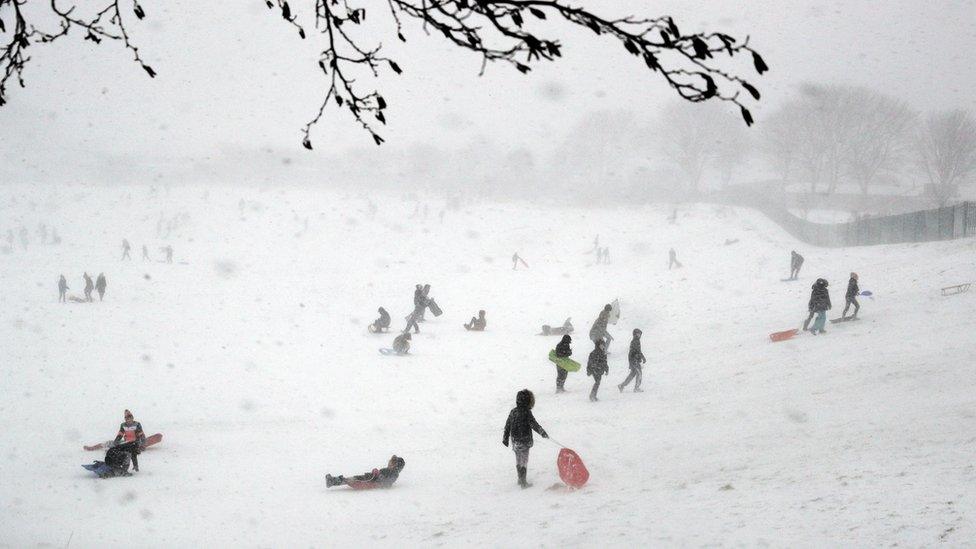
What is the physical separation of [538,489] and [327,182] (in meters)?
75.5

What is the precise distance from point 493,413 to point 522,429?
490 cm

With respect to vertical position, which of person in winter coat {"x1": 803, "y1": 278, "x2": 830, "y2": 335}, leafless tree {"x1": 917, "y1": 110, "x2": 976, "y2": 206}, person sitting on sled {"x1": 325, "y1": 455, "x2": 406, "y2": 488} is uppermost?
leafless tree {"x1": 917, "y1": 110, "x2": 976, "y2": 206}

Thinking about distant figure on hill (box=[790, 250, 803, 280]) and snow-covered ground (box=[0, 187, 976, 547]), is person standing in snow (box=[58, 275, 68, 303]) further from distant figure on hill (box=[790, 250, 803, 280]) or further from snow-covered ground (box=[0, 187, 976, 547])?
distant figure on hill (box=[790, 250, 803, 280])

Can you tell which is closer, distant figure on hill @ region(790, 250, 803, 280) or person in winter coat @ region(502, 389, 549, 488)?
person in winter coat @ region(502, 389, 549, 488)

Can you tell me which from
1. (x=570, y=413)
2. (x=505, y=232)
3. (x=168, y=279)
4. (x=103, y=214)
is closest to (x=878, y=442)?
(x=570, y=413)

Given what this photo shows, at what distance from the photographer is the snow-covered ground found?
6215 millimetres

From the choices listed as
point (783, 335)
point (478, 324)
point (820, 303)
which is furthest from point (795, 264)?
point (478, 324)

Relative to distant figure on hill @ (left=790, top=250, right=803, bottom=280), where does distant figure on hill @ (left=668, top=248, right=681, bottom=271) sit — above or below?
above

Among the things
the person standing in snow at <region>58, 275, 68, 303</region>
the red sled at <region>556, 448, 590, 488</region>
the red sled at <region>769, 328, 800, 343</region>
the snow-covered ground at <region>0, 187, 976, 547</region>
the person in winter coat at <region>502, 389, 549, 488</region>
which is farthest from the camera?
the person standing in snow at <region>58, 275, 68, 303</region>

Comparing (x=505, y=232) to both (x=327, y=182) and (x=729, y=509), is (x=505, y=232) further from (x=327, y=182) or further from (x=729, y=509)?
(x=729, y=509)

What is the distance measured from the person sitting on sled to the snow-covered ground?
0.54 feet

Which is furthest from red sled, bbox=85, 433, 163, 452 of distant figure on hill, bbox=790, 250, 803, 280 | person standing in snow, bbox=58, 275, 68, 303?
distant figure on hill, bbox=790, 250, 803, 280

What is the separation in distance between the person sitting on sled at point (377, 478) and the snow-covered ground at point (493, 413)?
16cm

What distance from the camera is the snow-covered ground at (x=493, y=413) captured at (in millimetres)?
6215
